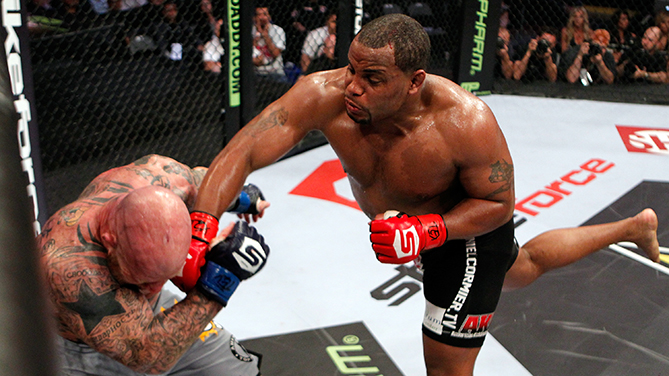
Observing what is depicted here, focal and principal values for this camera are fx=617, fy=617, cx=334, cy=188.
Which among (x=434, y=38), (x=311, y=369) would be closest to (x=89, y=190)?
(x=311, y=369)

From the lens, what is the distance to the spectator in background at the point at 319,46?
4.75 meters

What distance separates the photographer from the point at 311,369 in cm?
230

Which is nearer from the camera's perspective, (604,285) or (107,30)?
(604,285)

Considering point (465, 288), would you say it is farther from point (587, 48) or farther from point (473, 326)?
point (587, 48)

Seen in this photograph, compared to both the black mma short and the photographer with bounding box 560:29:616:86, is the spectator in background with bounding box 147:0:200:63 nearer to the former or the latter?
the black mma short

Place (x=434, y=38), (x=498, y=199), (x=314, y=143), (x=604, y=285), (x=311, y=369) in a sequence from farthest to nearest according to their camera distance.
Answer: (x=434, y=38) < (x=314, y=143) < (x=604, y=285) < (x=311, y=369) < (x=498, y=199)

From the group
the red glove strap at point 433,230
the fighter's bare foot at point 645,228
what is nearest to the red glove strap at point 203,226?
the red glove strap at point 433,230

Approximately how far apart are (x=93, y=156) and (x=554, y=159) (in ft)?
10.2

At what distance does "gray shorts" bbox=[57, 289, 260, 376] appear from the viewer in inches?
67.3

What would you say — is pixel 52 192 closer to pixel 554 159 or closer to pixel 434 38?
pixel 554 159

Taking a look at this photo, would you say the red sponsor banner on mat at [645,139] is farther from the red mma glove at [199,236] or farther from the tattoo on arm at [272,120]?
the red mma glove at [199,236]

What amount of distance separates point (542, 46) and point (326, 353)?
455 centimetres

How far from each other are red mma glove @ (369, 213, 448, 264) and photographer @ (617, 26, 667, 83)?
5.04m

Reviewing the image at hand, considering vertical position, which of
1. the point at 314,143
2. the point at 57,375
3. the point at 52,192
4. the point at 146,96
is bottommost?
the point at 314,143
